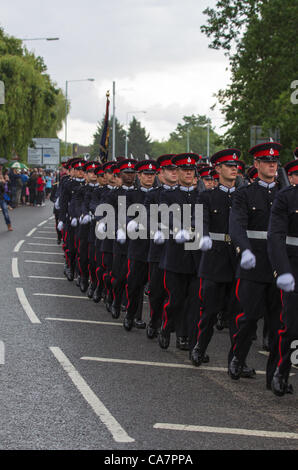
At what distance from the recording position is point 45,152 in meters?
56.9

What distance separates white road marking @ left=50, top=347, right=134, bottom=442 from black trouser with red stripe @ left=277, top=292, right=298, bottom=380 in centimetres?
143

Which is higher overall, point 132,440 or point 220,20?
point 220,20

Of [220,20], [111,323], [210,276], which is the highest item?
[220,20]

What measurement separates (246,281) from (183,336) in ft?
6.22

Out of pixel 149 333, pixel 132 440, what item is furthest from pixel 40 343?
pixel 132 440

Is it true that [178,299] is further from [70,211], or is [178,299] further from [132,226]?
[70,211]

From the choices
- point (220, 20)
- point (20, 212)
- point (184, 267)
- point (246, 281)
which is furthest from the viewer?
point (20, 212)

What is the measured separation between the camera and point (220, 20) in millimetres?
27859

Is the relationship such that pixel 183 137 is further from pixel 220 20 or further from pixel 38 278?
pixel 38 278

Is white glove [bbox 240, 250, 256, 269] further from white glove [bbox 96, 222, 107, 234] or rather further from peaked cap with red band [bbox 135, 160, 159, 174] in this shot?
white glove [bbox 96, 222, 107, 234]

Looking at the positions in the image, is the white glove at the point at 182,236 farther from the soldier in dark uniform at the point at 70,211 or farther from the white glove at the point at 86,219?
the soldier in dark uniform at the point at 70,211

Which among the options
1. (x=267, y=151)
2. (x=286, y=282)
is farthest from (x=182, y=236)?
(x=286, y=282)

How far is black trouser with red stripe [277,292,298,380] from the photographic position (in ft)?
19.8

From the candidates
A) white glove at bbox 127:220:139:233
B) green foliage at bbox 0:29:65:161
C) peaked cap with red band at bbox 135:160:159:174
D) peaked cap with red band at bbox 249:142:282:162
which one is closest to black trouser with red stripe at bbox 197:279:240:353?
peaked cap with red band at bbox 249:142:282:162
